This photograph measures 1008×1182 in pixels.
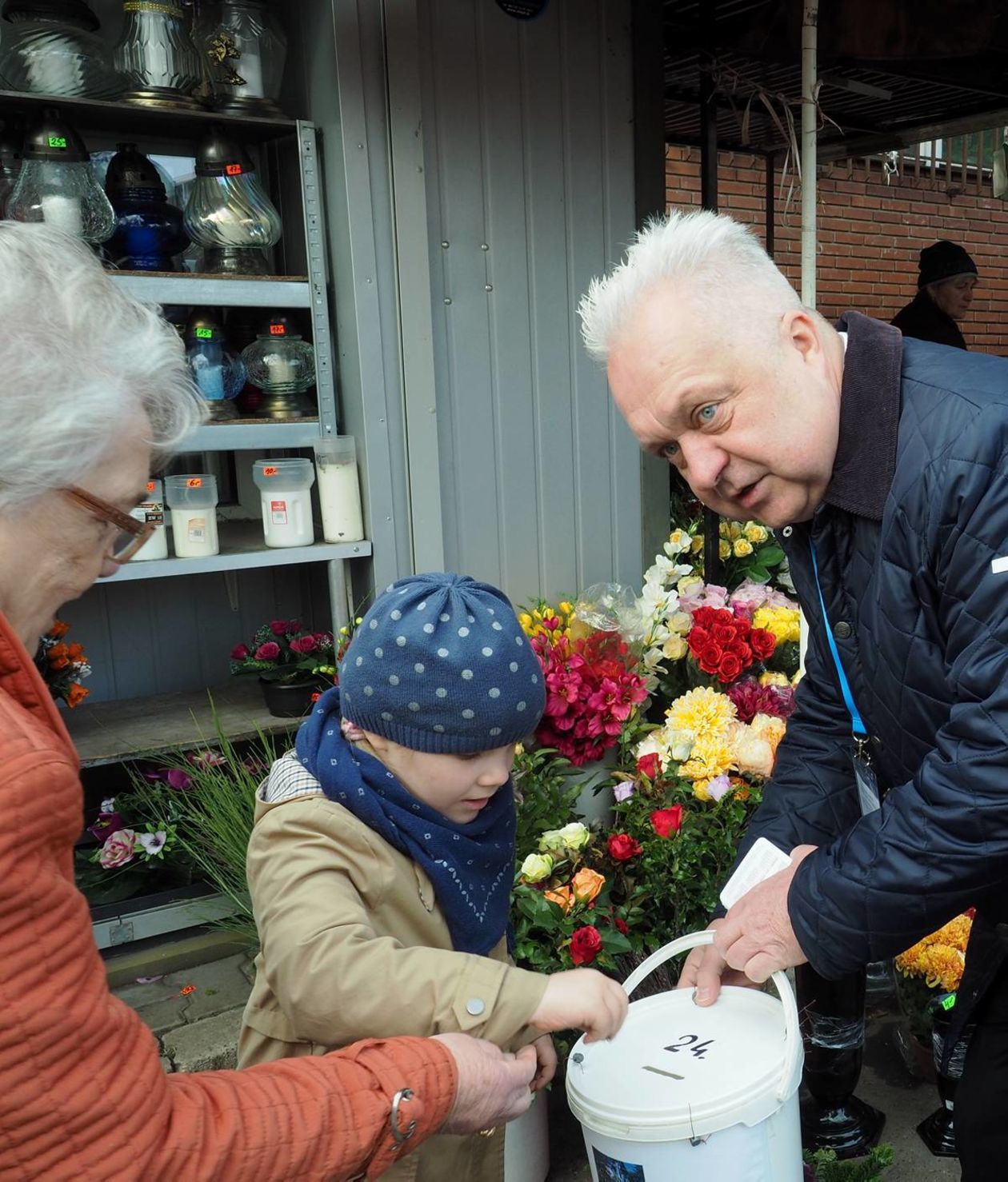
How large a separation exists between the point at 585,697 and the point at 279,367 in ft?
4.47

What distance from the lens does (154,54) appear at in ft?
9.10

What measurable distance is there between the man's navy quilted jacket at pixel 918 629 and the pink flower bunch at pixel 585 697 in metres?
1.30

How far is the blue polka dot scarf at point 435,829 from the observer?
1433mm

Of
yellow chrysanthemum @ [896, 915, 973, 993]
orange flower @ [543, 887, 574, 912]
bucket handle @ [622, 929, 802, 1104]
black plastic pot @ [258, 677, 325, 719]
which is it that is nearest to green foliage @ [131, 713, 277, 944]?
black plastic pot @ [258, 677, 325, 719]

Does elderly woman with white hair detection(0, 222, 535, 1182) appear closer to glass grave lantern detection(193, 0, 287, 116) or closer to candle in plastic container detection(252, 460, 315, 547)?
candle in plastic container detection(252, 460, 315, 547)

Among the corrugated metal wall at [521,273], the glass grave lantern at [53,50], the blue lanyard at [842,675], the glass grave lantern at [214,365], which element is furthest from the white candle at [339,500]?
the blue lanyard at [842,675]

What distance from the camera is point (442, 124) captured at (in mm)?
3088

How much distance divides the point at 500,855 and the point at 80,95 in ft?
7.85

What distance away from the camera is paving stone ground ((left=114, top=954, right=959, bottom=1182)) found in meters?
2.45

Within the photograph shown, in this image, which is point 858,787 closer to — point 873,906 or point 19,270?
point 873,906

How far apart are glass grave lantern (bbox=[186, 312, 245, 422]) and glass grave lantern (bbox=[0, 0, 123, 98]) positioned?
2.16ft

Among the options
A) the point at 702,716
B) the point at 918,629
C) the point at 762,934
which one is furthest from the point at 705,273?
the point at 702,716

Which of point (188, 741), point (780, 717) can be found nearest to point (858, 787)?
point (780, 717)

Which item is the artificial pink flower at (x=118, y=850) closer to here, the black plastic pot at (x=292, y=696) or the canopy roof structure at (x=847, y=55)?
the black plastic pot at (x=292, y=696)
